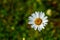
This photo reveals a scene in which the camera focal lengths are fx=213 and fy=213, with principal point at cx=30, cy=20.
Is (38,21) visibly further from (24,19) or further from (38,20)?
(24,19)

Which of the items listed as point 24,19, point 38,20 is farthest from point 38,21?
point 24,19

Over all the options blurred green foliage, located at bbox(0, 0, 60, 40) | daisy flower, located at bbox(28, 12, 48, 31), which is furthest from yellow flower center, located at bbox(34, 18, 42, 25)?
blurred green foliage, located at bbox(0, 0, 60, 40)

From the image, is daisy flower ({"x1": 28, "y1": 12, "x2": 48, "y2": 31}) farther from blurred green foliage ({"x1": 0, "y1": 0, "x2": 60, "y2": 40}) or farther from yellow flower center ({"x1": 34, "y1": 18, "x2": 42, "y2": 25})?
blurred green foliage ({"x1": 0, "y1": 0, "x2": 60, "y2": 40})

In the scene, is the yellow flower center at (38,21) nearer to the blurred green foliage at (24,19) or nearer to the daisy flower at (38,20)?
the daisy flower at (38,20)

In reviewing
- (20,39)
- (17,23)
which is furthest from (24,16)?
(20,39)

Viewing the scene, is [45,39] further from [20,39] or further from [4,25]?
[4,25]

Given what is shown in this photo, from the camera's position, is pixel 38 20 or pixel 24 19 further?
pixel 24 19

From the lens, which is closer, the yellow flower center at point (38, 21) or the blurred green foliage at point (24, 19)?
the yellow flower center at point (38, 21)

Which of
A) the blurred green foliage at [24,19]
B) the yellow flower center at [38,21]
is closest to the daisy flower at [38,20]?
the yellow flower center at [38,21]
